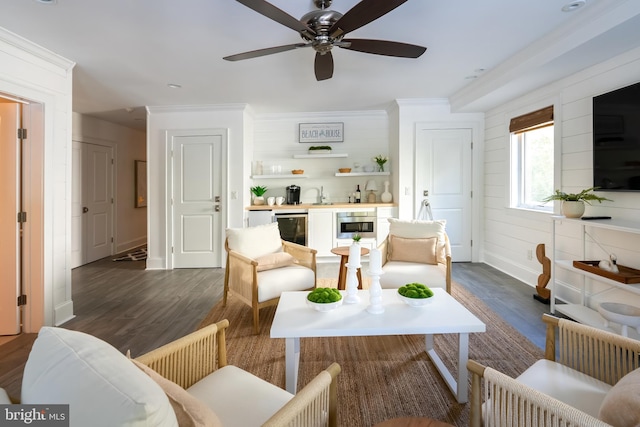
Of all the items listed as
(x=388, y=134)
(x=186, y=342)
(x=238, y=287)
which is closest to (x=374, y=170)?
(x=388, y=134)

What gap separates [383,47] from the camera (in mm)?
2314

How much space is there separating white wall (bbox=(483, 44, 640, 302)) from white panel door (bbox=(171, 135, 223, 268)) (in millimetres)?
4113

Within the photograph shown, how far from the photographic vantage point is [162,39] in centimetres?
282

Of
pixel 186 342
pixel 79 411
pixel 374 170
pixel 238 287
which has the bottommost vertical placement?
pixel 238 287

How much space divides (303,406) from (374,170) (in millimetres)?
4879

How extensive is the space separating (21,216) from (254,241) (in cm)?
202

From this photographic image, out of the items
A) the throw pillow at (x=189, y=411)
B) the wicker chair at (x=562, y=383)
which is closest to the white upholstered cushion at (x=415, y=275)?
the wicker chair at (x=562, y=383)

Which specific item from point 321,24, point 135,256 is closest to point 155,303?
point 135,256

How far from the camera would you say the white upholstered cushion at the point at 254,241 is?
320 centimetres

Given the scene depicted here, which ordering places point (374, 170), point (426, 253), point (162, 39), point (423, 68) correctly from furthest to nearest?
1. point (374, 170)
2. point (423, 68)
3. point (426, 253)
4. point (162, 39)

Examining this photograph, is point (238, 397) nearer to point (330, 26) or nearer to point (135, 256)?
point (330, 26)

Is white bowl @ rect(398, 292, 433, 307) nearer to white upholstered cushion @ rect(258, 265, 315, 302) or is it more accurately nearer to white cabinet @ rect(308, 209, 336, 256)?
white upholstered cushion @ rect(258, 265, 315, 302)

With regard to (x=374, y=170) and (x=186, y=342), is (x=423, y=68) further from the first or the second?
(x=186, y=342)

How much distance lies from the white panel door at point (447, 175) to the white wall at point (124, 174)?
17.9 ft
